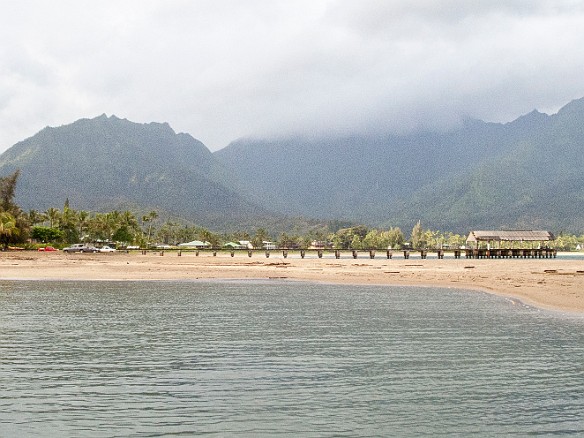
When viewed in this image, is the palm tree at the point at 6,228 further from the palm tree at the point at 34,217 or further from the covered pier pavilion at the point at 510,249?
the covered pier pavilion at the point at 510,249

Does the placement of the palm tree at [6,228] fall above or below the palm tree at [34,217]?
below

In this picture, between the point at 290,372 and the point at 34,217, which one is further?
the point at 34,217

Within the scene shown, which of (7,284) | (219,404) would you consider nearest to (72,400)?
(219,404)

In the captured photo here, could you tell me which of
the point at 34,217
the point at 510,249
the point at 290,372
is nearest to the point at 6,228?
the point at 34,217

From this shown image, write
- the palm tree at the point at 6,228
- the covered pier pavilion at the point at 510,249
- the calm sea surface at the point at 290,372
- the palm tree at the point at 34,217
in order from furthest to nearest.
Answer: the palm tree at the point at 34,217, the covered pier pavilion at the point at 510,249, the palm tree at the point at 6,228, the calm sea surface at the point at 290,372

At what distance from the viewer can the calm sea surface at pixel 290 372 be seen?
10.6 meters

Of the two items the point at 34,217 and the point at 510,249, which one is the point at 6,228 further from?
the point at 510,249

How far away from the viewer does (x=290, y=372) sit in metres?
14.3

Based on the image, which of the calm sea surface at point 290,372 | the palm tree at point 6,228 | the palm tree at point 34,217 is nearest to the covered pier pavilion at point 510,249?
the palm tree at point 6,228

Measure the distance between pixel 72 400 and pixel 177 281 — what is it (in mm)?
36324

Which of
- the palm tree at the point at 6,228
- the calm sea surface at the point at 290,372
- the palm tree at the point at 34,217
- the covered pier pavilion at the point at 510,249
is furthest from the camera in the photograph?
the palm tree at the point at 34,217

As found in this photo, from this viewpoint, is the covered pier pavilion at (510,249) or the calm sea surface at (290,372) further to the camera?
the covered pier pavilion at (510,249)

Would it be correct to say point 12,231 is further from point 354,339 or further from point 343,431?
point 343,431

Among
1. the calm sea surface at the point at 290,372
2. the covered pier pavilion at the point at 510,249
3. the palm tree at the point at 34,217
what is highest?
the palm tree at the point at 34,217
